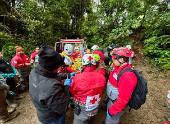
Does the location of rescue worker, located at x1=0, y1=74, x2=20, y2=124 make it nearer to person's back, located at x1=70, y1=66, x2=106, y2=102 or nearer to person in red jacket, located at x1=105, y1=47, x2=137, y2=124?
person's back, located at x1=70, y1=66, x2=106, y2=102

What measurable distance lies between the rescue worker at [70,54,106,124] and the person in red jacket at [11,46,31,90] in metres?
3.18

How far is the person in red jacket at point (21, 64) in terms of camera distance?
3.62 m

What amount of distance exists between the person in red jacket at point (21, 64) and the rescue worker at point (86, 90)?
10.4 ft

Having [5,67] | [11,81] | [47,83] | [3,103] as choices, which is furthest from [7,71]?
[47,83]

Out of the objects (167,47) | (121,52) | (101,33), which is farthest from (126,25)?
(121,52)

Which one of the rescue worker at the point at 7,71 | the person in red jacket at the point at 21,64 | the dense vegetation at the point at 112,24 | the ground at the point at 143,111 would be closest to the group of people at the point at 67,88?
the ground at the point at 143,111

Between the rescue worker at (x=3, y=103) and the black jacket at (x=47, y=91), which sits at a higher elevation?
the black jacket at (x=47, y=91)

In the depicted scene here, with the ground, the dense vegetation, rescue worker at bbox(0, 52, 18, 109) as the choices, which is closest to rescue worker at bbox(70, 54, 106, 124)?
the ground

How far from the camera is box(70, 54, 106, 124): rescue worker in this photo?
163 centimetres

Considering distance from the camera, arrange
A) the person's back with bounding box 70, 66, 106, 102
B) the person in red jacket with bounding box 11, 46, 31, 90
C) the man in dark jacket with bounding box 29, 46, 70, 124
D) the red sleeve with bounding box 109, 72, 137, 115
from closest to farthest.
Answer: the man in dark jacket with bounding box 29, 46, 70, 124, the red sleeve with bounding box 109, 72, 137, 115, the person's back with bounding box 70, 66, 106, 102, the person in red jacket with bounding box 11, 46, 31, 90

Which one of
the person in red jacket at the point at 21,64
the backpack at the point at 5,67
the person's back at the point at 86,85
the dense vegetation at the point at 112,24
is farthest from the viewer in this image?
the dense vegetation at the point at 112,24

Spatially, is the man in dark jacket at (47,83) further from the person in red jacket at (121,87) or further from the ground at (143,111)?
the ground at (143,111)

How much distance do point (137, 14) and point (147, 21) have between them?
99 centimetres

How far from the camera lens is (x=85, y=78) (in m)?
1.64
